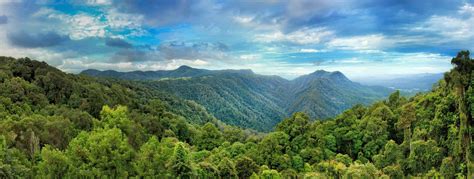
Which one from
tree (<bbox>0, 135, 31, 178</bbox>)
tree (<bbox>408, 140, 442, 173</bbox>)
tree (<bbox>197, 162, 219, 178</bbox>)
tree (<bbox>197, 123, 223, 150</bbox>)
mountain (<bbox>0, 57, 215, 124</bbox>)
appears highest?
mountain (<bbox>0, 57, 215, 124</bbox>)

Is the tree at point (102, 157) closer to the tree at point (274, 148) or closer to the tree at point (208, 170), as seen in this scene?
the tree at point (208, 170)

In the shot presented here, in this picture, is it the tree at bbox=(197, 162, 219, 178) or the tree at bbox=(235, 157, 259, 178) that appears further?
the tree at bbox=(235, 157, 259, 178)

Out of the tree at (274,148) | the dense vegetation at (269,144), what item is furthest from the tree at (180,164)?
the tree at (274,148)

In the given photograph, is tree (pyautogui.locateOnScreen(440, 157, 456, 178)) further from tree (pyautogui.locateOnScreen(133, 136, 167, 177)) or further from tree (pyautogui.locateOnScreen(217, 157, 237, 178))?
tree (pyautogui.locateOnScreen(133, 136, 167, 177))

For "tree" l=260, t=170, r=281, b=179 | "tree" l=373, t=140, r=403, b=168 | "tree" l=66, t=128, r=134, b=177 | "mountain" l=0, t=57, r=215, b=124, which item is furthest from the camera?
"mountain" l=0, t=57, r=215, b=124

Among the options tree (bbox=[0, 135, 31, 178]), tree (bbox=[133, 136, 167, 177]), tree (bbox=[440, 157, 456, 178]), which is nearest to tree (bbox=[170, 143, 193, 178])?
tree (bbox=[133, 136, 167, 177])

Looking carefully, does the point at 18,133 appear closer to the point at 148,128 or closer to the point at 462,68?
the point at 148,128
